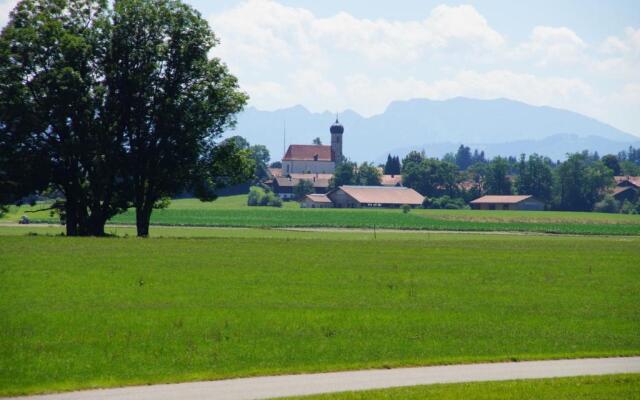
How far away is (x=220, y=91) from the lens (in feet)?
212

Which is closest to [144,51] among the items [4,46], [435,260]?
[4,46]

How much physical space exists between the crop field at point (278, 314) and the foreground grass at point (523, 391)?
3.11m

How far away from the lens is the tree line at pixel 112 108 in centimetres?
5862

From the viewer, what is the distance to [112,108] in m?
61.1

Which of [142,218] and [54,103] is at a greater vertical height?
[54,103]

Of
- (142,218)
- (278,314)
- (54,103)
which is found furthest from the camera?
(142,218)

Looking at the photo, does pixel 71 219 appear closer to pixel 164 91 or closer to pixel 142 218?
pixel 142 218

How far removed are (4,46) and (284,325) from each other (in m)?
40.5

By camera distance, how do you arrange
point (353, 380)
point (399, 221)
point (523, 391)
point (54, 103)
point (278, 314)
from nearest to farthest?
point (523, 391)
point (353, 380)
point (278, 314)
point (54, 103)
point (399, 221)

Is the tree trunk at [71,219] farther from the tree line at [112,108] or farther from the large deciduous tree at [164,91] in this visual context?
the large deciduous tree at [164,91]

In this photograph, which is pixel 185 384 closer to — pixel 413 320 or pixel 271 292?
pixel 413 320

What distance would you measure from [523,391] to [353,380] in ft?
12.2

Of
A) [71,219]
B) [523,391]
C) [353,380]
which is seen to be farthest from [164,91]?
[523,391]

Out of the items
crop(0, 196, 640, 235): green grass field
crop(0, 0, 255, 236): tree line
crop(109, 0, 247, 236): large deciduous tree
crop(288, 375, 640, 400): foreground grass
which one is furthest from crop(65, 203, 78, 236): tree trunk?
crop(0, 196, 640, 235): green grass field
